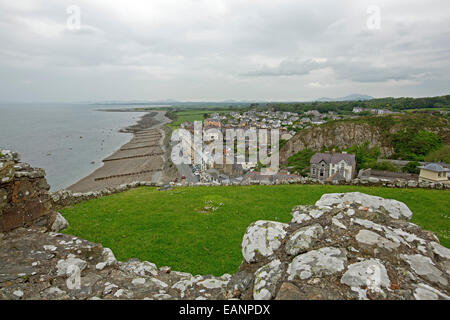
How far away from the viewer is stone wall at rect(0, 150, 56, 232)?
5625 mm

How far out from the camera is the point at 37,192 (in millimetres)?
6547

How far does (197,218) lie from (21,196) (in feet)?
20.5

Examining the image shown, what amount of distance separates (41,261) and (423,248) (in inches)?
291

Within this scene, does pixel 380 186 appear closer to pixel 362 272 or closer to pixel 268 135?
pixel 362 272

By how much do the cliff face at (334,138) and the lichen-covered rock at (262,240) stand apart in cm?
7144

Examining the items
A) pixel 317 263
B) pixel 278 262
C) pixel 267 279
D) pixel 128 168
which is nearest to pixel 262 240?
pixel 278 262

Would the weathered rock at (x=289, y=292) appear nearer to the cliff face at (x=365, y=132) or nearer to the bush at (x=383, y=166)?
the bush at (x=383, y=166)

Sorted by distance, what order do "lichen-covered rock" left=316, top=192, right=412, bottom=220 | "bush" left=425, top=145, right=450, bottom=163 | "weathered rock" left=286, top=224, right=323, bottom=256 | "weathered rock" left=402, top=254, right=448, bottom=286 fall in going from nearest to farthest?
"weathered rock" left=402, top=254, right=448, bottom=286
"weathered rock" left=286, top=224, right=323, bottom=256
"lichen-covered rock" left=316, top=192, right=412, bottom=220
"bush" left=425, top=145, right=450, bottom=163

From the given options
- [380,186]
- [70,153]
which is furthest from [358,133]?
[70,153]

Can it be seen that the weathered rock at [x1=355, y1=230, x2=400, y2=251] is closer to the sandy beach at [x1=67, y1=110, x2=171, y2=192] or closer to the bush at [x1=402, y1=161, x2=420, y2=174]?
the sandy beach at [x1=67, y1=110, x2=171, y2=192]

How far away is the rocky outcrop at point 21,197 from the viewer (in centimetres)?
563

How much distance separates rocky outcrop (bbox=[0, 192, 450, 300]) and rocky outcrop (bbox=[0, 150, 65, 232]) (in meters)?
0.42

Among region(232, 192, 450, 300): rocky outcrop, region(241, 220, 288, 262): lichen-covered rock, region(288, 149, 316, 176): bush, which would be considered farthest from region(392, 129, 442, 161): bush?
region(241, 220, 288, 262): lichen-covered rock
